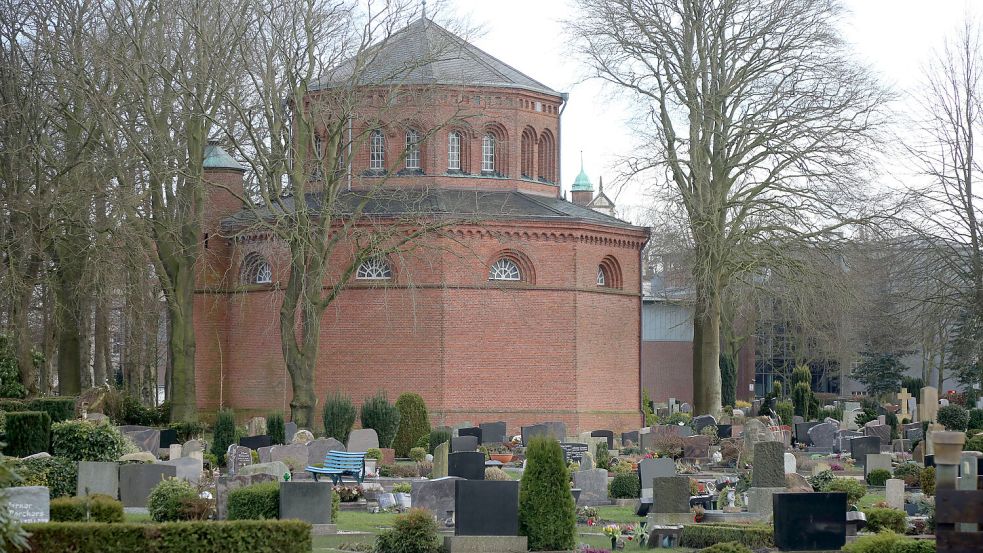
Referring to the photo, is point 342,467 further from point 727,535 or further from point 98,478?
point 727,535

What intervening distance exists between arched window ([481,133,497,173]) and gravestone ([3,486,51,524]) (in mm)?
26212

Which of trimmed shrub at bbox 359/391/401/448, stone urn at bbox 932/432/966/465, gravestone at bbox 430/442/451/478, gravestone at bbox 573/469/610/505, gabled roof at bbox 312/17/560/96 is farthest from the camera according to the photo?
gabled roof at bbox 312/17/560/96

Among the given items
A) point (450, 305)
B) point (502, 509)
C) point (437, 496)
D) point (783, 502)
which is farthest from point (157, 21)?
point (783, 502)

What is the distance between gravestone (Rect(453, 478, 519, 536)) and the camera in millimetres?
15922

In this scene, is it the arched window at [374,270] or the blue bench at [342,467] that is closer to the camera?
the blue bench at [342,467]

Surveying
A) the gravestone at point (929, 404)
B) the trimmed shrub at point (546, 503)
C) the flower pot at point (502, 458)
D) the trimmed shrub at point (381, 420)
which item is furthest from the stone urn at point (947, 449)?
the gravestone at point (929, 404)

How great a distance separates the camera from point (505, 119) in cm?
3903

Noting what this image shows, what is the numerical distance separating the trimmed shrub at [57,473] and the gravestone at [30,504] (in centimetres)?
517

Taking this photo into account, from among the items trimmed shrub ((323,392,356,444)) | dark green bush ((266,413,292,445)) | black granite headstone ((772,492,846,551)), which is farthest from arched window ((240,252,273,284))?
black granite headstone ((772,492,846,551))

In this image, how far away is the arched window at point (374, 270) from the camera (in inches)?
1394

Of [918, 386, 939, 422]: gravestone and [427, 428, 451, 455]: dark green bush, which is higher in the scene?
[918, 386, 939, 422]: gravestone

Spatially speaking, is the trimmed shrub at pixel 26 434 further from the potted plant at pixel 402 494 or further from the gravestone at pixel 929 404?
the gravestone at pixel 929 404

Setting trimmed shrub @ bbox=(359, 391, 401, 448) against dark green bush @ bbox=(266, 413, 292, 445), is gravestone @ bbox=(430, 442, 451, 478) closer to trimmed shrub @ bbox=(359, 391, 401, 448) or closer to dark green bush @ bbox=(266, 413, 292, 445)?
dark green bush @ bbox=(266, 413, 292, 445)

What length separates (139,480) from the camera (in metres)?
19.2
